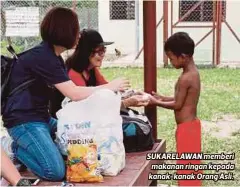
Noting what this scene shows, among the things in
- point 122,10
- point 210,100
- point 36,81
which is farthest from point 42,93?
point 122,10

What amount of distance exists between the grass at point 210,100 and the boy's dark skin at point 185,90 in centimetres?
101

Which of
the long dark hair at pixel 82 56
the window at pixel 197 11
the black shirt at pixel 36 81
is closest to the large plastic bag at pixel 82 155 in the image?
the black shirt at pixel 36 81

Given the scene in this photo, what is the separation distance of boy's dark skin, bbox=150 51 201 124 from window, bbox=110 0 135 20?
8.50 meters

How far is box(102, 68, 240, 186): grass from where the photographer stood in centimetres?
518

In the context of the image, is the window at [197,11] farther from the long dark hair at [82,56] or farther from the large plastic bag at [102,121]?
the large plastic bag at [102,121]

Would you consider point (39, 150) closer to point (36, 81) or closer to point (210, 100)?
point (36, 81)

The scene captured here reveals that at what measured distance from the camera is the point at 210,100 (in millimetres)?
7582

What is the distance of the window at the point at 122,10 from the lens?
38.4ft

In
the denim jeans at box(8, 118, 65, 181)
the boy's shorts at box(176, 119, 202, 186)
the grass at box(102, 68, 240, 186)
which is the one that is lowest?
the grass at box(102, 68, 240, 186)

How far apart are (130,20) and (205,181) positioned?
325 inches

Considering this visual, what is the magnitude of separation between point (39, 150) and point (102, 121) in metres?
0.35

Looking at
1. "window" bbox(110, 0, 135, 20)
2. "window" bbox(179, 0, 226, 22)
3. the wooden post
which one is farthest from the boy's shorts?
"window" bbox(110, 0, 135, 20)

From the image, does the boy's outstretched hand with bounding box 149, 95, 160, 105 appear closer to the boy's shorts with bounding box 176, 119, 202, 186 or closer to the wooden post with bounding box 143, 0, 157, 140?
the wooden post with bounding box 143, 0, 157, 140

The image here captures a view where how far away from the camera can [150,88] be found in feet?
11.5
